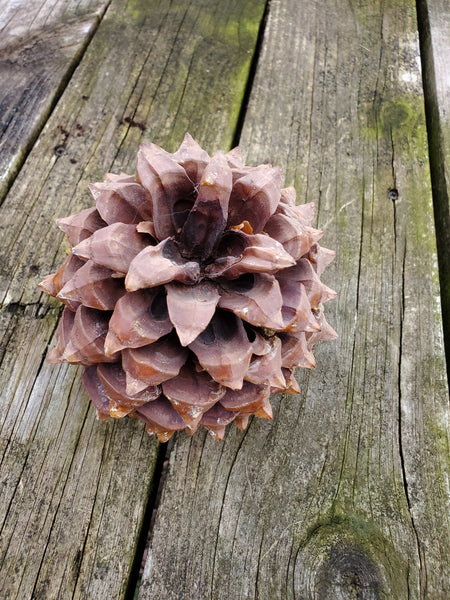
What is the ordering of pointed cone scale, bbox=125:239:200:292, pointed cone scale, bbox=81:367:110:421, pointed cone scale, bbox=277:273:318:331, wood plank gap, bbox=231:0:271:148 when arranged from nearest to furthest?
pointed cone scale, bbox=125:239:200:292 < pointed cone scale, bbox=277:273:318:331 < pointed cone scale, bbox=81:367:110:421 < wood plank gap, bbox=231:0:271:148

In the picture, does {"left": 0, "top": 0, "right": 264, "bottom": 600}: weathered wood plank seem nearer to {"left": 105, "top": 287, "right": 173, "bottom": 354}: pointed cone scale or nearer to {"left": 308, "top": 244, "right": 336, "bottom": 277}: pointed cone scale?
{"left": 105, "top": 287, "right": 173, "bottom": 354}: pointed cone scale

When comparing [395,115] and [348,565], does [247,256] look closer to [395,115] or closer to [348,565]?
[348,565]

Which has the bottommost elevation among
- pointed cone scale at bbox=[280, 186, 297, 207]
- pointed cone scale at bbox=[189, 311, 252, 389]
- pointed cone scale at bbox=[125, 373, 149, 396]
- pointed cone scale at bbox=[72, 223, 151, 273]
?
pointed cone scale at bbox=[125, 373, 149, 396]

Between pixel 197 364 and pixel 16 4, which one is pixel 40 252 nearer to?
pixel 197 364

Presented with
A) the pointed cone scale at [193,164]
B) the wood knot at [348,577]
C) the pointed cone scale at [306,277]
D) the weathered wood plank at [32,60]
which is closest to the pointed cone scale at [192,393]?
the pointed cone scale at [306,277]

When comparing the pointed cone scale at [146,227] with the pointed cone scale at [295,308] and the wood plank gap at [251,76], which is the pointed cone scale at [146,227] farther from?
the wood plank gap at [251,76]

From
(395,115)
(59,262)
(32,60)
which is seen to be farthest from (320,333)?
(32,60)

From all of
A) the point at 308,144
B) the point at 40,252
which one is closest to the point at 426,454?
the point at 308,144

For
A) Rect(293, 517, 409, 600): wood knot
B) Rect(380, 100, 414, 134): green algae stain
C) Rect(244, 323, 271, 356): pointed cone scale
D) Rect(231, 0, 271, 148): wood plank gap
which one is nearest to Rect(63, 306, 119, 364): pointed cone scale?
Rect(244, 323, 271, 356): pointed cone scale
